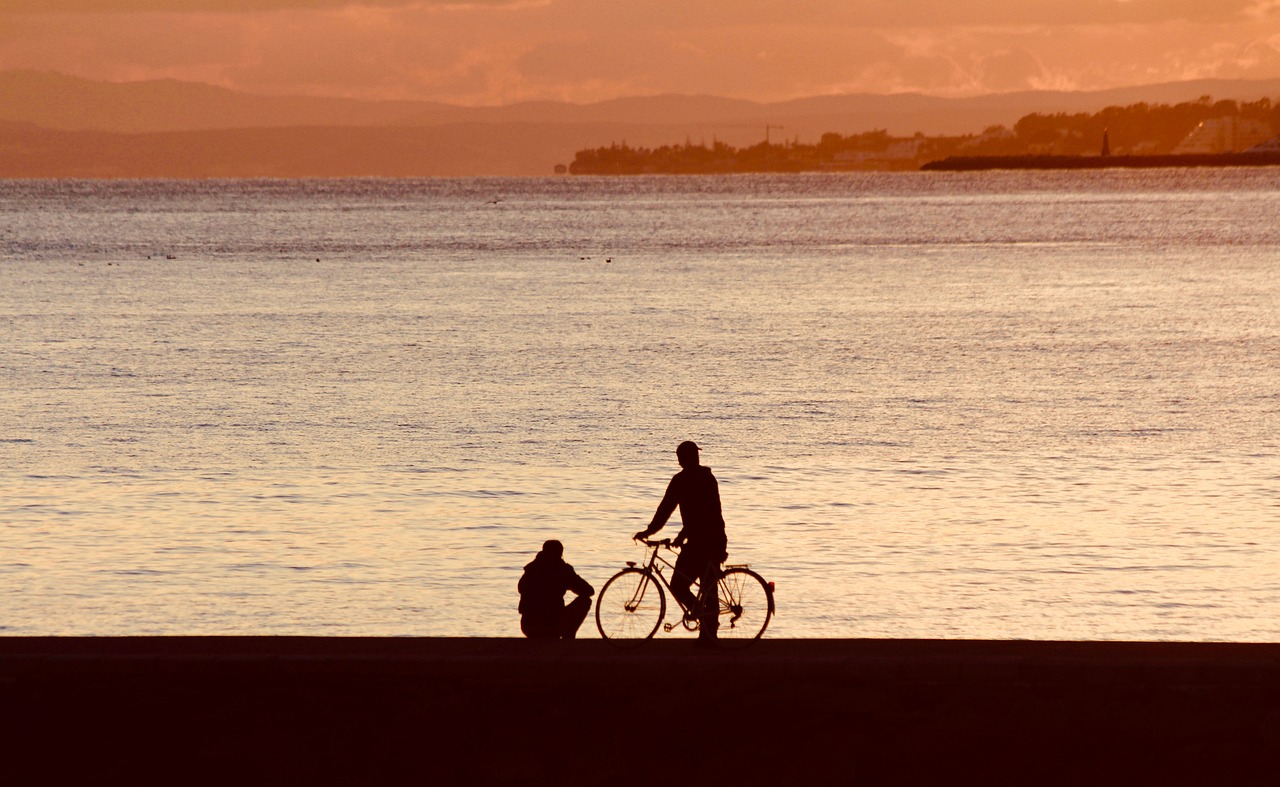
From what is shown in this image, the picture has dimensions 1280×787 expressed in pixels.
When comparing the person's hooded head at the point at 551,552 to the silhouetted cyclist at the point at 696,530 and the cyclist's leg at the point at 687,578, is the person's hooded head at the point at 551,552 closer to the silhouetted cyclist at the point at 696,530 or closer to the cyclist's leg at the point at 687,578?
the silhouetted cyclist at the point at 696,530

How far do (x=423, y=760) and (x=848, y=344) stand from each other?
45002mm

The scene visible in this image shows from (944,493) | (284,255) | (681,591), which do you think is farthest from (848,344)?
(284,255)

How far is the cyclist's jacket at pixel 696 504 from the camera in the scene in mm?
12672

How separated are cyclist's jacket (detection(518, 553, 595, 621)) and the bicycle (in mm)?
308

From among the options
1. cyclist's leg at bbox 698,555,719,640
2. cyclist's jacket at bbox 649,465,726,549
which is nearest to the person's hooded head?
cyclist's jacket at bbox 649,465,726,549

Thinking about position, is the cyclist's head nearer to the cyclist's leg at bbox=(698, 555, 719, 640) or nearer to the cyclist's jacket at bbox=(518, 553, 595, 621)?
the cyclist's leg at bbox=(698, 555, 719, 640)

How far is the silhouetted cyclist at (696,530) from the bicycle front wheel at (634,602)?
0.28 m

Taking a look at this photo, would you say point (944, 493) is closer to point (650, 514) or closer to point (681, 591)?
point (650, 514)

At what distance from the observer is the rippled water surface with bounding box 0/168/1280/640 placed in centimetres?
1934

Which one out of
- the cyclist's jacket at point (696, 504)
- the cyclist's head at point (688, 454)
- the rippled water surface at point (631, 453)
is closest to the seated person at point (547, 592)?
the cyclist's jacket at point (696, 504)

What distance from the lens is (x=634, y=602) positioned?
1336 cm

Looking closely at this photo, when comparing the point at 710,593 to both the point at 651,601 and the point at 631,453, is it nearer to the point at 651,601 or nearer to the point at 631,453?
the point at 651,601

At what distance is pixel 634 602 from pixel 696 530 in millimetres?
927

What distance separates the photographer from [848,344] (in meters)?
56.4
